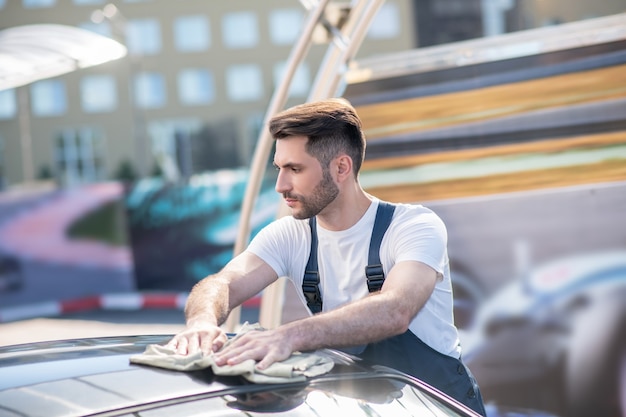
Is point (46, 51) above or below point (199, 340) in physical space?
above

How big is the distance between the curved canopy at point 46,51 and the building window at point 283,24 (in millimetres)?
41488

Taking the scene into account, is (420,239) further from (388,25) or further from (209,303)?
(388,25)

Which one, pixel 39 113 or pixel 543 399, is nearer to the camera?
pixel 543 399

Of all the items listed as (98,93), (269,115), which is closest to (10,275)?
(269,115)

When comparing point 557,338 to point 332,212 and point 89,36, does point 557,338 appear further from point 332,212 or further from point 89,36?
point 89,36

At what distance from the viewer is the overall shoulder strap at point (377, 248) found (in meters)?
2.74

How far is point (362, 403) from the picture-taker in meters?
2.07

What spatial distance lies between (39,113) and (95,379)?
4733 centimetres

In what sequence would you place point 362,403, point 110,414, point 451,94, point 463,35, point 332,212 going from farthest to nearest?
point 463,35 < point 451,94 < point 332,212 < point 362,403 < point 110,414

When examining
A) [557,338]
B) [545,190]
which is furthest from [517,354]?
[545,190]

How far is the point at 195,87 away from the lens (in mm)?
46906

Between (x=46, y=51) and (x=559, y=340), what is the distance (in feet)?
9.49

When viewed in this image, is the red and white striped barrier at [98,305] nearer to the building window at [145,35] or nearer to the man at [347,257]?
the man at [347,257]

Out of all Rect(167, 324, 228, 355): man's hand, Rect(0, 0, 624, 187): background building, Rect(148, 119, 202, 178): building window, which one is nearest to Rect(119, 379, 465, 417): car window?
Rect(167, 324, 228, 355): man's hand
